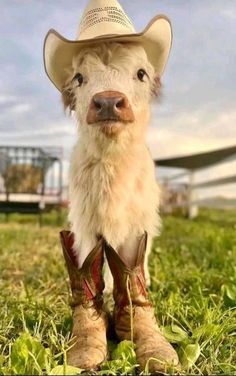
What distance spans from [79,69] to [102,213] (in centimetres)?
63

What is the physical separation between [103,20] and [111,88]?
14.9 inches

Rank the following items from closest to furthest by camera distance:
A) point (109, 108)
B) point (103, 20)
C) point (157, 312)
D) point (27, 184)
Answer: point (109, 108) → point (103, 20) → point (157, 312) → point (27, 184)

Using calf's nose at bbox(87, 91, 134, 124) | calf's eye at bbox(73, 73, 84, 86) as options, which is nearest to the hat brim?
calf's eye at bbox(73, 73, 84, 86)

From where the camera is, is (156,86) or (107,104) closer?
(107,104)

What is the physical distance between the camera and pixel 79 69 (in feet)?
7.32

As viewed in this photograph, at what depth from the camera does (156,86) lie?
8.02 feet

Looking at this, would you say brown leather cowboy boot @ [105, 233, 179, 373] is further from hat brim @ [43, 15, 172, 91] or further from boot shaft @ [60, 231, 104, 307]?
hat brim @ [43, 15, 172, 91]

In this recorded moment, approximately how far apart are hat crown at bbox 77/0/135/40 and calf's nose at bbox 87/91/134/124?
0.32 meters

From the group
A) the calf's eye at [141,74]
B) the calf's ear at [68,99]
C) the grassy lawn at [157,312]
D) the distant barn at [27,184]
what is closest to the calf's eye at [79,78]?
the calf's ear at [68,99]

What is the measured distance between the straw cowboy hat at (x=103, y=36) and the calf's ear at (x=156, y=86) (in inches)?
2.5

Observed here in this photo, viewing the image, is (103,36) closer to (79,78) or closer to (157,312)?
(79,78)

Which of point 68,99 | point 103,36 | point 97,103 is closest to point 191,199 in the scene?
point 68,99

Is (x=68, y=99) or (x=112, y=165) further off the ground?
(x=68, y=99)

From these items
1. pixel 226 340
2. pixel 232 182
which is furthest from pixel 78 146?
pixel 232 182
